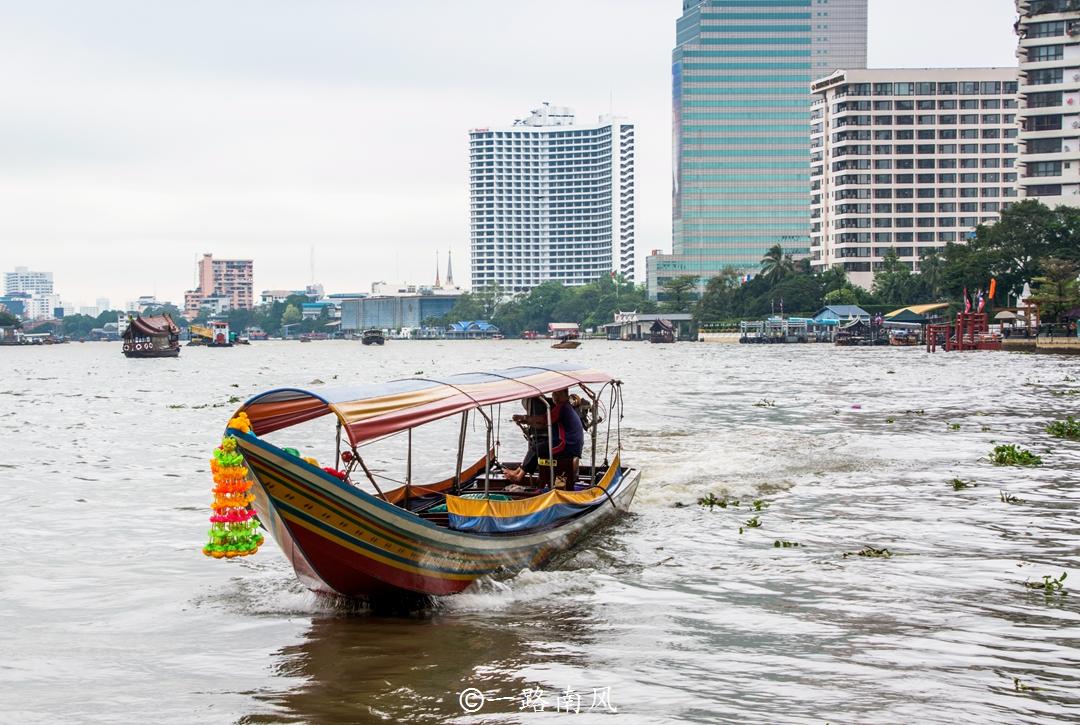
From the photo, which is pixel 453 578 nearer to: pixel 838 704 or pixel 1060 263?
pixel 838 704

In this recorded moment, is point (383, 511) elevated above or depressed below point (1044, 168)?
below

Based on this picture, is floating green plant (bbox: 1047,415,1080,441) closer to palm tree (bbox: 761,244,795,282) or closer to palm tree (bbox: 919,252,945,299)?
palm tree (bbox: 919,252,945,299)

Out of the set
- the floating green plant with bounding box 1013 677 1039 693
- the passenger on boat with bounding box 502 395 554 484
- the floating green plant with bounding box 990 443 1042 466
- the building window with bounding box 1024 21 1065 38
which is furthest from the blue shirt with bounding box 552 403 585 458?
the building window with bounding box 1024 21 1065 38

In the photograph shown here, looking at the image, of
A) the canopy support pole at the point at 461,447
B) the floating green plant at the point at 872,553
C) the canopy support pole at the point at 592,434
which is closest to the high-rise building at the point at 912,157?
the canopy support pole at the point at 592,434

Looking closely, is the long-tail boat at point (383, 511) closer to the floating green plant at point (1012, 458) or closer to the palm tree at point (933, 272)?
the floating green plant at point (1012, 458)

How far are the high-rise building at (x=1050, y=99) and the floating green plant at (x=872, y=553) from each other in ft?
327

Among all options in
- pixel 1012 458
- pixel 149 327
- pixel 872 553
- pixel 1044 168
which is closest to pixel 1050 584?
pixel 872 553

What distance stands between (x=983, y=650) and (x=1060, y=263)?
79607 mm

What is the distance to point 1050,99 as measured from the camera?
104m

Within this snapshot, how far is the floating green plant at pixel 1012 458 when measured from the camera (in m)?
22.5

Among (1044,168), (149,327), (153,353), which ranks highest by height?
(1044,168)

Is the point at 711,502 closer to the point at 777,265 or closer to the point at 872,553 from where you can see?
the point at 872,553

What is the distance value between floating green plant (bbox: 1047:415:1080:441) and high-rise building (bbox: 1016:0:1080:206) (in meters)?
83.3

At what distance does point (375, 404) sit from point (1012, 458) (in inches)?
637
